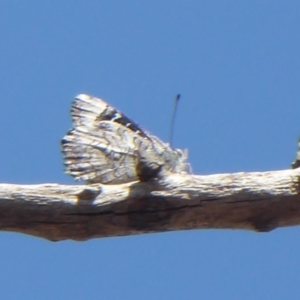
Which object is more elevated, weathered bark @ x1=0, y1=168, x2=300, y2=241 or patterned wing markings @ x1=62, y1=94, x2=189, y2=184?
patterned wing markings @ x1=62, y1=94, x2=189, y2=184

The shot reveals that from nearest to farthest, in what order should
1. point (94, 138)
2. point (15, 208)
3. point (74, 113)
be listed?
point (15, 208), point (94, 138), point (74, 113)

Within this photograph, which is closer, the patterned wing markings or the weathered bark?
the weathered bark

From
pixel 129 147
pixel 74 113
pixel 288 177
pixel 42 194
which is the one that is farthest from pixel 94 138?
pixel 288 177

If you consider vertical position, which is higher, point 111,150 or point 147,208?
point 111,150

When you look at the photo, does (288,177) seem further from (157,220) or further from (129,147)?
(129,147)

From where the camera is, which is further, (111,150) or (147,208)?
(111,150)
